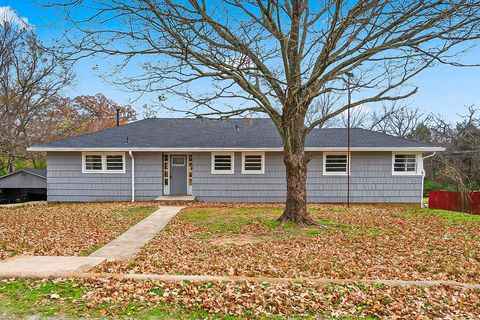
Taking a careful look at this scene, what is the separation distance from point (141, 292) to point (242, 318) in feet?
4.15

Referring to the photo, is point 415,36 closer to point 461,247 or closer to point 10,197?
point 461,247

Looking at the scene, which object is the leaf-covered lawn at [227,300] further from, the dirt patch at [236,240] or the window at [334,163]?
the window at [334,163]

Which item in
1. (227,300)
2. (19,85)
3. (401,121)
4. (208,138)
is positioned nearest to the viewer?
(227,300)

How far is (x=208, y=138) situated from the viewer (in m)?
14.4

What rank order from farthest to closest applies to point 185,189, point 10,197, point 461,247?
point 10,197 < point 185,189 < point 461,247

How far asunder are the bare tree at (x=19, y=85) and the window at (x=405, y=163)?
16700 mm

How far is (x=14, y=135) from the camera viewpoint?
18578 millimetres

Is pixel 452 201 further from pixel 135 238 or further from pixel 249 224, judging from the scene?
pixel 135 238

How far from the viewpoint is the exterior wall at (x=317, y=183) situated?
1361cm

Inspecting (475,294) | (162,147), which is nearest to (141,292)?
(475,294)

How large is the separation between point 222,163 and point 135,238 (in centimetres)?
708

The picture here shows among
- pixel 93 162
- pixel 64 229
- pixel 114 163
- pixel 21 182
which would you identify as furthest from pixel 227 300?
pixel 21 182

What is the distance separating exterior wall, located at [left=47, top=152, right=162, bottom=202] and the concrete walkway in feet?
11.4

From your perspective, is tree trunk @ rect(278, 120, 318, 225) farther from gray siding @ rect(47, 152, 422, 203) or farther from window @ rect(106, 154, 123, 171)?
window @ rect(106, 154, 123, 171)
